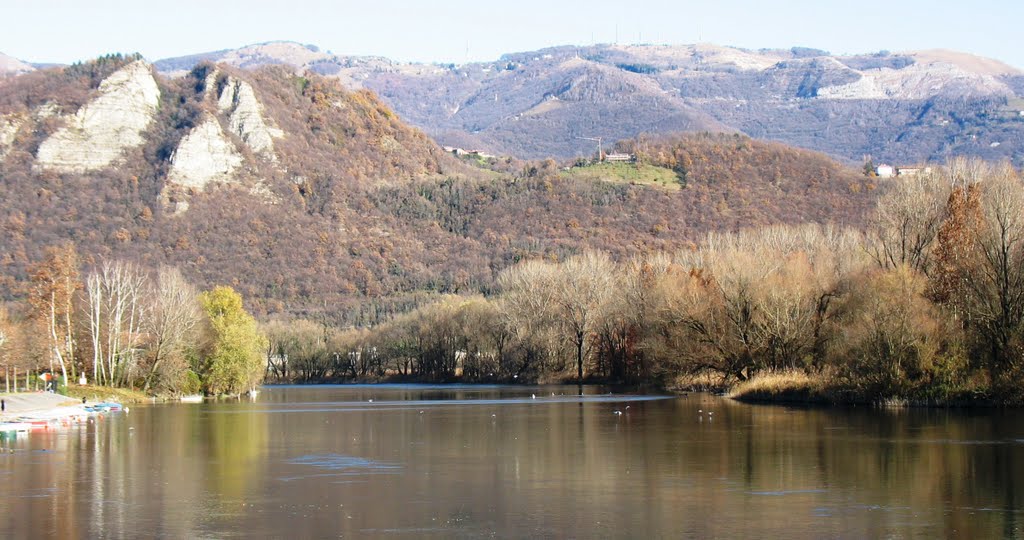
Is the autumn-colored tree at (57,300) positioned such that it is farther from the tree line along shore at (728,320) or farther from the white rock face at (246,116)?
the white rock face at (246,116)

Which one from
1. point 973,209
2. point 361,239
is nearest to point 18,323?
point 973,209

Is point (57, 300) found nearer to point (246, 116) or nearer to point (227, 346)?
point (227, 346)

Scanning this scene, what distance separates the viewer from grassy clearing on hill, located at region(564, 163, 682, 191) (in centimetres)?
17762

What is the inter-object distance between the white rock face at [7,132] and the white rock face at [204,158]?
74.6 ft

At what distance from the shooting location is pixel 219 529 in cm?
2281

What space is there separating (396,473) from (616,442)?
10.0m

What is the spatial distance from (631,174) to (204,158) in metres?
66.8

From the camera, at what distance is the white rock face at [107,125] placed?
164 m

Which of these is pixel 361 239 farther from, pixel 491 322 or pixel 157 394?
pixel 157 394

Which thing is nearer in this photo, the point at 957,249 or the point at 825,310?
the point at 957,249

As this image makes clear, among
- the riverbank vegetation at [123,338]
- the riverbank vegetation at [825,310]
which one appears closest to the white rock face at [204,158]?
the riverbank vegetation at [825,310]

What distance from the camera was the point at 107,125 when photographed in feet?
568

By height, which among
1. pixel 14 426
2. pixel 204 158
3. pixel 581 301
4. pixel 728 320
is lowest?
pixel 14 426

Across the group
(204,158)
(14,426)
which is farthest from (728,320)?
(204,158)
